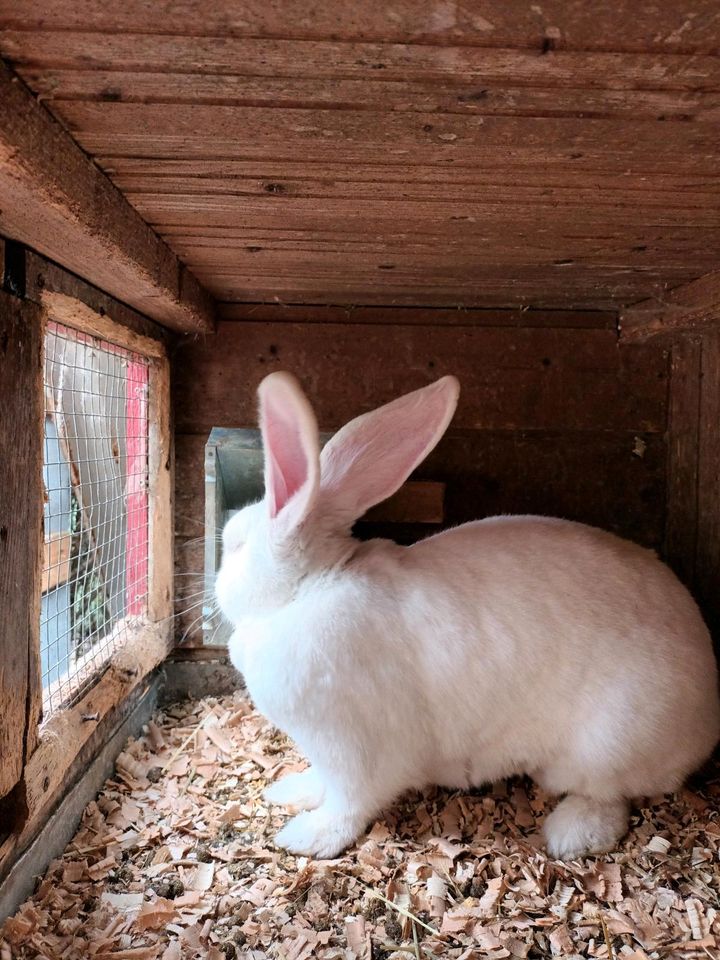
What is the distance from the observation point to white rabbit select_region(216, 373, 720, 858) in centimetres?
183

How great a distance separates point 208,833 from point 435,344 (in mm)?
1766

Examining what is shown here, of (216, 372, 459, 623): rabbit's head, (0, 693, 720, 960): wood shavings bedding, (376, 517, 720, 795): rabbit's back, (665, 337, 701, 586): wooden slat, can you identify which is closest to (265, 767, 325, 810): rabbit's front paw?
(0, 693, 720, 960): wood shavings bedding

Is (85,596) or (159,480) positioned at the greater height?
(159,480)

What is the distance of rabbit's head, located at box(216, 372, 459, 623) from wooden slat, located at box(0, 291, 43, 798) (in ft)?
1.78

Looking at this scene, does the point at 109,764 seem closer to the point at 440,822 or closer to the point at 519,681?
the point at 440,822

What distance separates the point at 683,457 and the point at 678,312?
578mm

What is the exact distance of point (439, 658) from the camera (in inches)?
73.0

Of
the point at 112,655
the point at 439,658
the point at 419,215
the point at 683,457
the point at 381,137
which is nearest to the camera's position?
the point at 381,137

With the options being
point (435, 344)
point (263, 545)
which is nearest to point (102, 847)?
Answer: point (263, 545)

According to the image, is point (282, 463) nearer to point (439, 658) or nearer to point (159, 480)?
point (439, 658)

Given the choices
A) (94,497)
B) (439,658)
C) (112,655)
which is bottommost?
(112,655)

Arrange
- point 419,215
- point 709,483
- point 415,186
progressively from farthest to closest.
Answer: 1. point 709,483
2. point 419,215
3. point 415,186

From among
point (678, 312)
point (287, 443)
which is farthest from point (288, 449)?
point (678, 312)

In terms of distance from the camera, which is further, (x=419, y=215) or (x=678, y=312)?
(x=678, y=312)
